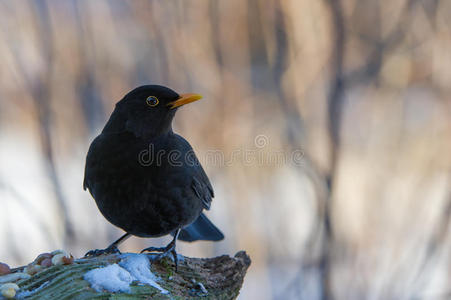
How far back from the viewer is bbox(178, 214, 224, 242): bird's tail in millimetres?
3914

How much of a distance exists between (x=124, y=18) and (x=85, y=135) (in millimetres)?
1397

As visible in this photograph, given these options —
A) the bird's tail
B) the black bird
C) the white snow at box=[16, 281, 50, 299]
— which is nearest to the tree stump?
the white snow at box=[16, 281, 50, 299]

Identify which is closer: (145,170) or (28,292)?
(28,292)

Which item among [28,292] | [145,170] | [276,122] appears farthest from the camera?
[276,122]

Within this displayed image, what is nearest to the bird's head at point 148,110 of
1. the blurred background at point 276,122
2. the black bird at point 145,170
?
the black bird at point 145,170

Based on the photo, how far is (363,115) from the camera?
5879mm

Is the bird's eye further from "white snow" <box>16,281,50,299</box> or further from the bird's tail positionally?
"white snow" <box>16,281,50,299</box>

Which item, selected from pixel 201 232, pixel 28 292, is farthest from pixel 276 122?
pixel 28 292

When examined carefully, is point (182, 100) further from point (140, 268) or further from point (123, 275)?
point (123, 275)

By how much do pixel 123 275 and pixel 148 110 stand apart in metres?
1.19

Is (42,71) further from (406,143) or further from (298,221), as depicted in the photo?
(406,143)

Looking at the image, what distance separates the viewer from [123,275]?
2396 mm

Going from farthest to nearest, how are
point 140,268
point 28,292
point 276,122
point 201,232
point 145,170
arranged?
point 276,122 < point 201,232 < point 145,170 < point 140,268 < point 28,292

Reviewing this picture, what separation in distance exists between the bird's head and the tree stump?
858 mm
